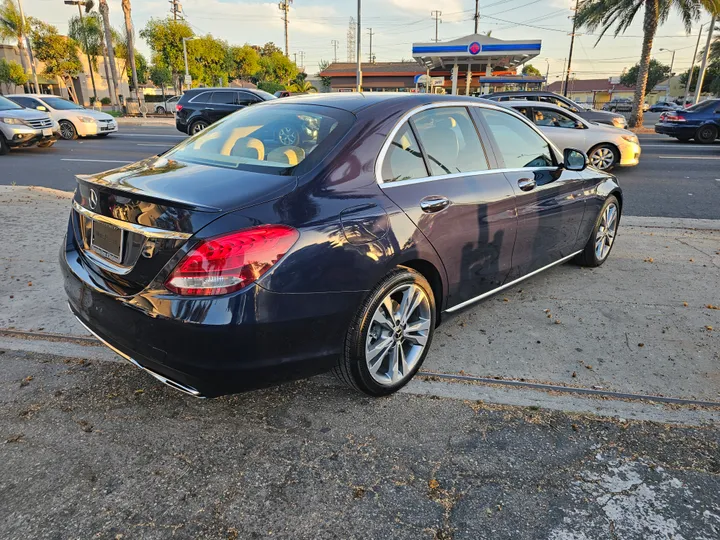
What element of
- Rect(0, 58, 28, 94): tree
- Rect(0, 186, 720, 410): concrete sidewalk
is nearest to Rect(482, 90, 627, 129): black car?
Rect(0, 186, 720, 410): concrete sidewalk

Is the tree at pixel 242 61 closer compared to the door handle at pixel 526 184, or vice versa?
the door handle at pixel 526 184

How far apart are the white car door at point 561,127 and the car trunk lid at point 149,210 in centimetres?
972

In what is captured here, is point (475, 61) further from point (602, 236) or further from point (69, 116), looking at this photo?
point (602, 236)

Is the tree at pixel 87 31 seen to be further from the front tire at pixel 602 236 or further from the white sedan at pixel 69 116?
the front tire at pixel 602 236

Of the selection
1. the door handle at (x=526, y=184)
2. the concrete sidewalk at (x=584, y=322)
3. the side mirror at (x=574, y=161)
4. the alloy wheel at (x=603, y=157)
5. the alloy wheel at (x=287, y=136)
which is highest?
the alloy wheel at (x=287, y=136)

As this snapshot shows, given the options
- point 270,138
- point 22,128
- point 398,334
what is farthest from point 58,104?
point 398,334

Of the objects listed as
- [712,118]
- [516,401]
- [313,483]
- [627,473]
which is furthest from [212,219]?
[712,118]

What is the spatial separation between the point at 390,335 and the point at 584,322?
1.87 metres

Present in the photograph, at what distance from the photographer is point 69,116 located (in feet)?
57.2

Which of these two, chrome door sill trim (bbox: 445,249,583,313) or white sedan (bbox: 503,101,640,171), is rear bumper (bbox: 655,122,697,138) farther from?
chrome door sill trim (bbox: 445,249,583,313)

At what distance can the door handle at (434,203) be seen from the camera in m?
2.82

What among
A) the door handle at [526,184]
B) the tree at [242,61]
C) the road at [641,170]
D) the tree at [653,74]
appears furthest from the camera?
the tree at [653,74]

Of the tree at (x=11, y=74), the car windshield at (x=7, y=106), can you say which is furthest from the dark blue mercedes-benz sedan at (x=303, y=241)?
the tree at (x=11, y=74)

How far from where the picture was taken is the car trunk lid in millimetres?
2191
